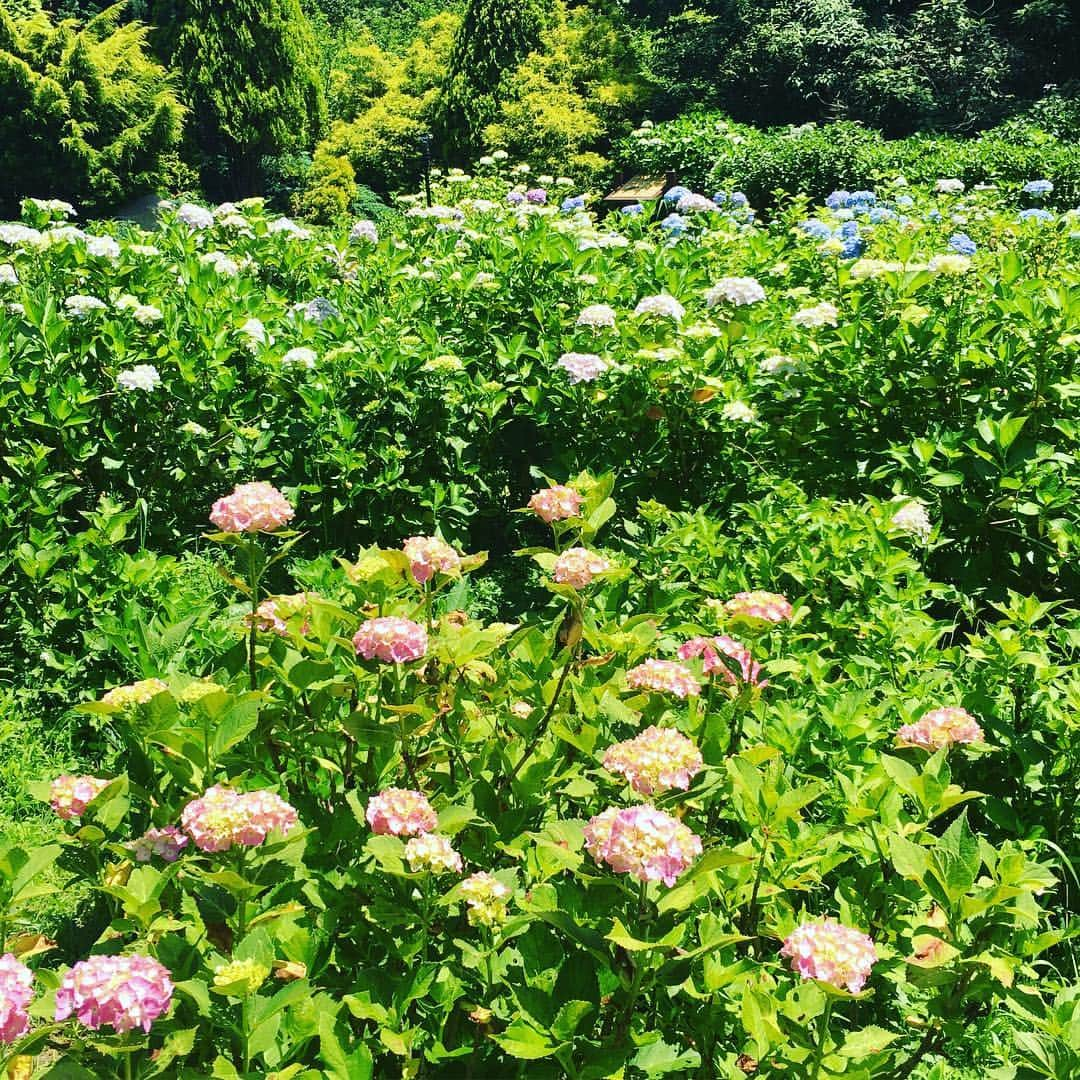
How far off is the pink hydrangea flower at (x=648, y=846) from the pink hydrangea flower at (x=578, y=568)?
1.77ft

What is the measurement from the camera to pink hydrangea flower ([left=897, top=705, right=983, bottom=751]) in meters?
1.75

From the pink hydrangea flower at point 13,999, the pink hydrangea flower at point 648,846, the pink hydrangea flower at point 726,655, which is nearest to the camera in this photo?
the pink hydrangea flower at point 13,999

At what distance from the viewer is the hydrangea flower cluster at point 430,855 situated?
1.29 metres

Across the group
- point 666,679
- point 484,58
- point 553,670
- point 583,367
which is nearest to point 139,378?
point 583,367

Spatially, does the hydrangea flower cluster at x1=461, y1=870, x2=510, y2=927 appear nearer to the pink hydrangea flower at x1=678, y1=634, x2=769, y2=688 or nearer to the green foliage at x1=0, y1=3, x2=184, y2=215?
the pink hydrangea flower at x1=678, y1=634, x2=769, y2=688

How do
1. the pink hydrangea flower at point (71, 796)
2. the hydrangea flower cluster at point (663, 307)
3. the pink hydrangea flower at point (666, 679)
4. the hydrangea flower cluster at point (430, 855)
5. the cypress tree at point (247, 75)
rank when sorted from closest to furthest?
the hydrangea flower cluster at point (430, 855), the pink hydrangea flower at point (71, 796), the pink hydrangea flower at point (666, 679), the hydrangea flower cluster at point (663, 307), the cypress tree at point (247, 75)

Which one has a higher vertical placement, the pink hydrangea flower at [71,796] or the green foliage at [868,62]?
the green foliage at [868,62]

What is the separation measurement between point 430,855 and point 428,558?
54cm

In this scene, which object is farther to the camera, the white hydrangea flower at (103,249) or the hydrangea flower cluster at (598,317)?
the white hydrangea flower at (103,249)

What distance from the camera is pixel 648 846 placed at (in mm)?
1188

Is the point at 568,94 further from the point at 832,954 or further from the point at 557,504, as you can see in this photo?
the point at 832,954

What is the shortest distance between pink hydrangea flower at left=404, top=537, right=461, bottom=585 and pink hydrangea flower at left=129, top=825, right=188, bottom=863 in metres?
0.54

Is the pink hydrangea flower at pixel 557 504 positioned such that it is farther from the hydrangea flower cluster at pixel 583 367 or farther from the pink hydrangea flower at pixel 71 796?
the hydrangea flower cluster at pixel 583 367

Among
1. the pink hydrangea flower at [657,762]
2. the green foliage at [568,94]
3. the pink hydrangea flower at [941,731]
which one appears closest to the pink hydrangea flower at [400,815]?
the pink hydrangea flower at [657,762]
